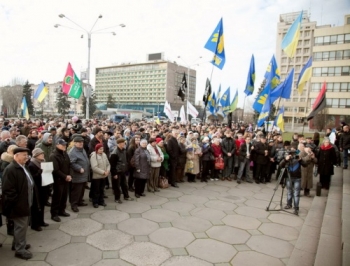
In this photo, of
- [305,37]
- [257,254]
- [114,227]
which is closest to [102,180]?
[114,227]

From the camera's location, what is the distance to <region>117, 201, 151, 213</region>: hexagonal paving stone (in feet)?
20.4

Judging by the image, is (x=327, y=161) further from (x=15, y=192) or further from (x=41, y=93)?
(x=41, y=93)

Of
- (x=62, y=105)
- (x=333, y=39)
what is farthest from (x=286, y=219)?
(x=62, y=105)

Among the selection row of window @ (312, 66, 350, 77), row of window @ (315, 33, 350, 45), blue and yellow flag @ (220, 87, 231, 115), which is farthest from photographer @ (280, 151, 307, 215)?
row of window @ (315, 33, 350, 45)

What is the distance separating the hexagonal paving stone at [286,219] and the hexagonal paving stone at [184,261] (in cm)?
272

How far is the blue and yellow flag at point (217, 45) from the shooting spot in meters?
12.9

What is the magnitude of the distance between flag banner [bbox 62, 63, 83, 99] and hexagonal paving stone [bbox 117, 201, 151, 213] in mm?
10827

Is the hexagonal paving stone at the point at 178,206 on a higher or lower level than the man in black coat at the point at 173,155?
lower

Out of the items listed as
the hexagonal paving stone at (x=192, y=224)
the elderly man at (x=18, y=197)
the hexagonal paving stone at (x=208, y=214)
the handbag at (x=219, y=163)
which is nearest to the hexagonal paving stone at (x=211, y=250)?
the hexagonal paving stone at (x=192, y=224)

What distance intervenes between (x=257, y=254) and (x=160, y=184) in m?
4.49

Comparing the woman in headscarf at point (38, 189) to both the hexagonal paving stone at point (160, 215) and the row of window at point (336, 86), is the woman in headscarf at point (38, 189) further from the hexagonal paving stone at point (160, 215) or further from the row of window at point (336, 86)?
the row of window at point (336, 86)

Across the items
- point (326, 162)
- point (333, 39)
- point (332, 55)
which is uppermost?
point (333, 39)

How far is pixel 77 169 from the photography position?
5816 mm

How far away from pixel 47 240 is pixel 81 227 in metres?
0.72
